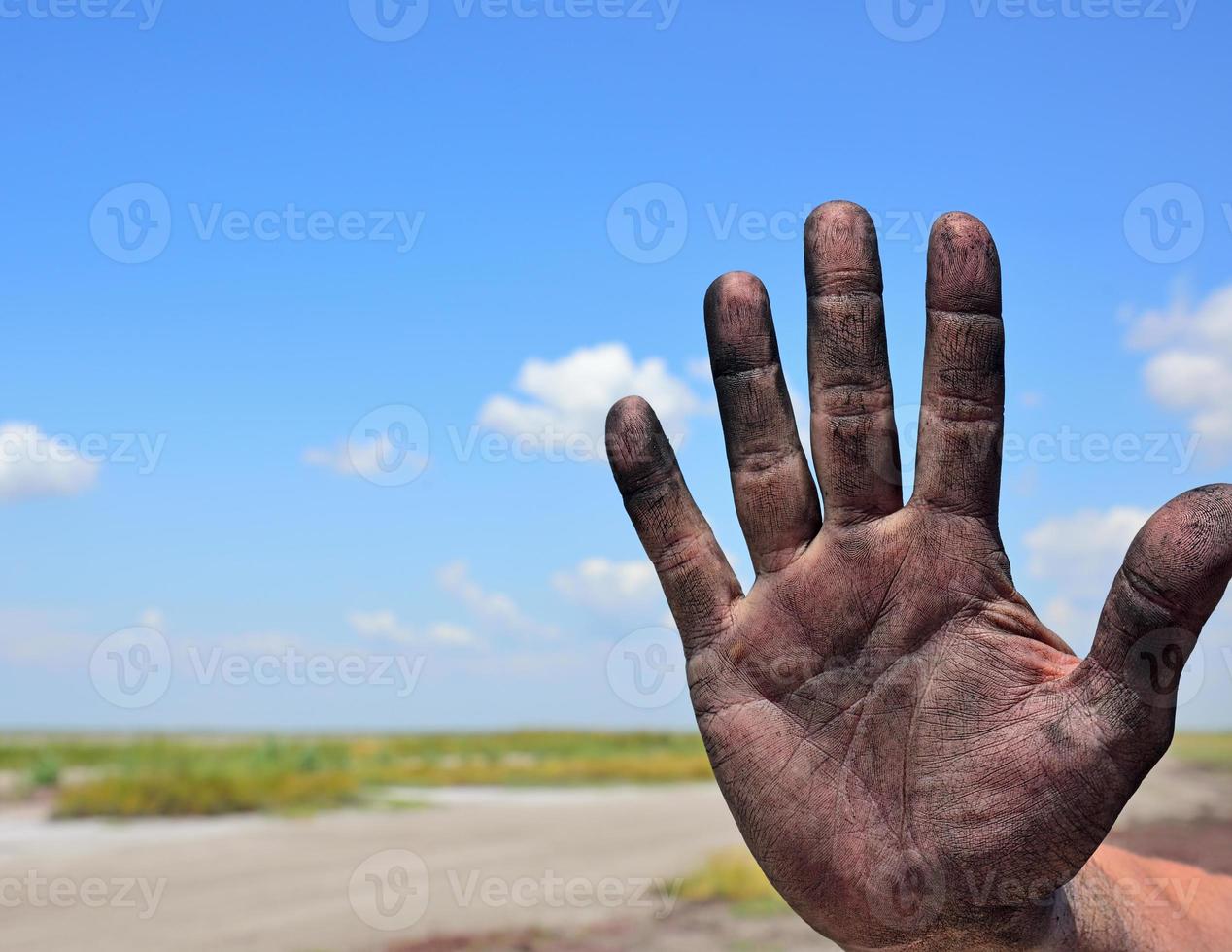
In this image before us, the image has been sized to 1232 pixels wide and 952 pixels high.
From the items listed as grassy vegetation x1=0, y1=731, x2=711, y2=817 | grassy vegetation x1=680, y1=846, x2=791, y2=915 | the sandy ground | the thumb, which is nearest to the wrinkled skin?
the thumb

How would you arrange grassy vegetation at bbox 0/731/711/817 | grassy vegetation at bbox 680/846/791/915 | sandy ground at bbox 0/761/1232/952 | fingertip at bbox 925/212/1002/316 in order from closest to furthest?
1. fingertip at bbox 925/212/1002/316
2. sandy ground at bbox 0/761/1232/952
3. grassy vegetation at bbox 680/846/791/915
4. grassy vegetation at bbox 0/731/711/817

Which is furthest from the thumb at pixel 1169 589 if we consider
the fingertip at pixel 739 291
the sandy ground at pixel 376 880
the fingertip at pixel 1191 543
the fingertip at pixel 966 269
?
the sandy ground at pixel 376 880

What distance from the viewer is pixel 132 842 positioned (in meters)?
10.8

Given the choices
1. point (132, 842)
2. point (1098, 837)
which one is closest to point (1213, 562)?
point (1098, 837)

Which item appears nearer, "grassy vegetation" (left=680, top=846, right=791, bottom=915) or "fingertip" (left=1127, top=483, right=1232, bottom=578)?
"fingertip" (left=1127, top=483, right=1232, bottom=578)

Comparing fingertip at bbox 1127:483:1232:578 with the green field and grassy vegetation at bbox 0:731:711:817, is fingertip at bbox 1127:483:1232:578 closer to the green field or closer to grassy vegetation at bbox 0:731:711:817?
the green field

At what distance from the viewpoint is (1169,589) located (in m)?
1.97

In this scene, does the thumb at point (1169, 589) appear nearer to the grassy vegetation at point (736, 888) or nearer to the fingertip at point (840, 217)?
the fingertip at point (840, 217)

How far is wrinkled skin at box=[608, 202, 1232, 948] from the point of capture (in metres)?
2.04

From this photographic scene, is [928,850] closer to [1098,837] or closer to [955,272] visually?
[1098,837]

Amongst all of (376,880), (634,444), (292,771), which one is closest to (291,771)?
(292,771)

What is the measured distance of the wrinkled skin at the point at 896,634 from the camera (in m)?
Answer: 2.04

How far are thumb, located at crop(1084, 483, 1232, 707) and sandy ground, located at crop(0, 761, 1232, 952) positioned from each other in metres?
5.82

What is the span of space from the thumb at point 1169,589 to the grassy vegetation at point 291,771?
1285 cm
